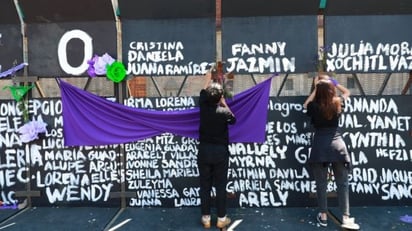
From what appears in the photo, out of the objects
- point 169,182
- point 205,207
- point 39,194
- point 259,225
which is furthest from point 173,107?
point 39,194

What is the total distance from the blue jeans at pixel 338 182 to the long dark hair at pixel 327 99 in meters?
0.57

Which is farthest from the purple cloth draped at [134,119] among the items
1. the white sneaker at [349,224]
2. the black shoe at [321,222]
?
the white sneaker at [349,224]

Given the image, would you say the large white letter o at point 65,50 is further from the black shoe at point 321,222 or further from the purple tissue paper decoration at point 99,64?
the black shoe at point 321,222

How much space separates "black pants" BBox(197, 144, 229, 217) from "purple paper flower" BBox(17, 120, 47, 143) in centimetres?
214

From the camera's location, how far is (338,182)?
13.9 feet

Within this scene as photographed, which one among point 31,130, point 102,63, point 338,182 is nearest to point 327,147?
point 338,182

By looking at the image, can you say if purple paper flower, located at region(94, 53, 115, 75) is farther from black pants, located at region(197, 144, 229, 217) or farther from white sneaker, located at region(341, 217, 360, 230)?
white sneaker, located at region(341, 217, 360, 230)

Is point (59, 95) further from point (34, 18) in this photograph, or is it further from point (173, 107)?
point (173, 107)

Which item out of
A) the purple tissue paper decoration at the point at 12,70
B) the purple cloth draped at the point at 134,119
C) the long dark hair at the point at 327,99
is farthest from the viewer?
the purple tissue paper decoration at the point at 12,70

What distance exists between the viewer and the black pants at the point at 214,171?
4238mm

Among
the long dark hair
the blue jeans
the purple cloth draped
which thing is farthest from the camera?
the purple cloth draped

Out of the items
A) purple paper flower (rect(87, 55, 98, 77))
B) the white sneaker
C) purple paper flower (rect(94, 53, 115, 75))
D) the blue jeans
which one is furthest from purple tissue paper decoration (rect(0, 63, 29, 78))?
the white sneaker

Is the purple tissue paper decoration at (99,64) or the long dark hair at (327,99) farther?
the purple tissue paper decoration at (99,64)

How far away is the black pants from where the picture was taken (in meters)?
4.24
